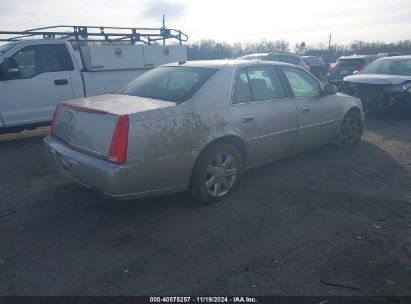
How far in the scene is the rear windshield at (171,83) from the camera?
167 inches

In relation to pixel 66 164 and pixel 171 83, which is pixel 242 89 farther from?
pixel 66 164

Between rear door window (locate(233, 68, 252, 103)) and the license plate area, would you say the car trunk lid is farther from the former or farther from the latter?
rear door window (locate(233, 68, 252, 103))

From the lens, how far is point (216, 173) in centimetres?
432

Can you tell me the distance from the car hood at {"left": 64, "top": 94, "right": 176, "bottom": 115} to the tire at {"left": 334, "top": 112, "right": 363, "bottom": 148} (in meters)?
3.60

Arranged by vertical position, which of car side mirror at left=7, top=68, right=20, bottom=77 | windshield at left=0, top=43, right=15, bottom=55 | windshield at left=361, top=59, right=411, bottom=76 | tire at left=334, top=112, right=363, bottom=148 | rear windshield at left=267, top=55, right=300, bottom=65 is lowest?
tire at left=334, top=112, right=363, bottom=148

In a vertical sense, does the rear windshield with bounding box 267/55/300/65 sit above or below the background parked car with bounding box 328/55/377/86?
above

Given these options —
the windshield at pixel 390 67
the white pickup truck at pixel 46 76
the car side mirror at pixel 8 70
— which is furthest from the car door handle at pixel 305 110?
the windshield at pixel 390 67

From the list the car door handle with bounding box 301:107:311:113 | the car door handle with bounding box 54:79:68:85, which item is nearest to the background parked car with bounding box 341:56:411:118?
the car door handle with bounding box 301:107:311:113

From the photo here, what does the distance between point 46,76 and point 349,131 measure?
19.3ft

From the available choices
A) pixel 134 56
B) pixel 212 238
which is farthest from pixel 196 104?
pixel 134 56

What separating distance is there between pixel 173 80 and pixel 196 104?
2.43 feet

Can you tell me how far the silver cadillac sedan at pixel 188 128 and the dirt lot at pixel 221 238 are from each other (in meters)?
0.43

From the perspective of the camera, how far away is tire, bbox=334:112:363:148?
21.0ft

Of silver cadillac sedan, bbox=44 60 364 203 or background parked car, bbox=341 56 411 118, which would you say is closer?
silver cadillac sedan, bbox=44 60 364 203
